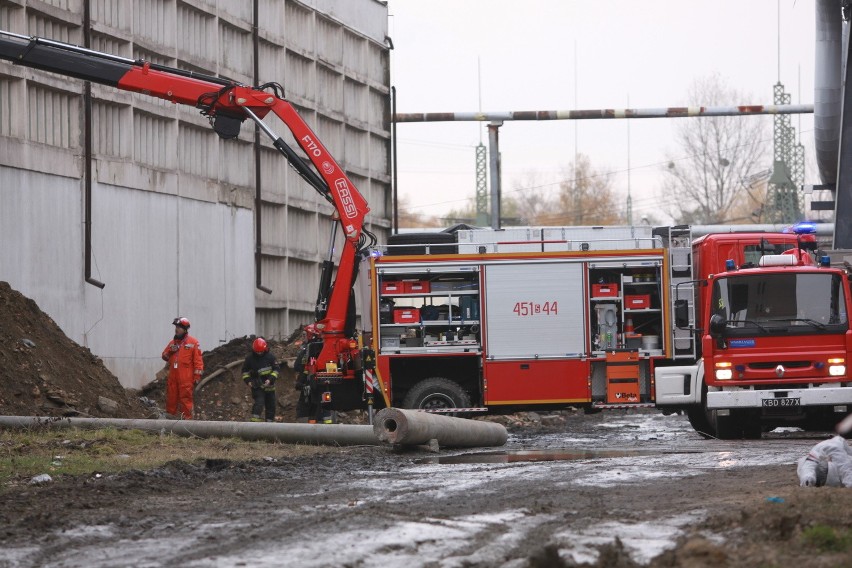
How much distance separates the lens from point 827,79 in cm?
3425

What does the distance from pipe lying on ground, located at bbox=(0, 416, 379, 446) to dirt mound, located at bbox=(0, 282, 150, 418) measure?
1.93 meters

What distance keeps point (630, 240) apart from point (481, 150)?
54.7 metres

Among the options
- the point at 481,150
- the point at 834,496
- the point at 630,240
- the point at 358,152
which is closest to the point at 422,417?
the point at 630,240

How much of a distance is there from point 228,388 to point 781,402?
11.1 meters

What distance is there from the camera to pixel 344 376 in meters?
21.3

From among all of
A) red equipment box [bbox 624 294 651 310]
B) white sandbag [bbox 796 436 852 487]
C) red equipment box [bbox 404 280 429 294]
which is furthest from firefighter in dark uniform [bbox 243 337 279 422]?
white sandbag [bbox 796 436 852 487]

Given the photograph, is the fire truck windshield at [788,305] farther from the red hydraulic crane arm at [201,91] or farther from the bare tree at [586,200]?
the bare tree at [586,200]

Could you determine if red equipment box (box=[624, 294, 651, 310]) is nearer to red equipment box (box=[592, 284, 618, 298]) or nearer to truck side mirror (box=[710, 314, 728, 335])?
red equipment box (box=[592, 284, 618, 298])

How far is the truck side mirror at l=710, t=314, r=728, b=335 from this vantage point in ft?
61.5

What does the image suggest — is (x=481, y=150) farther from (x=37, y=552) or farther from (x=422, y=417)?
(x=37, y=552)

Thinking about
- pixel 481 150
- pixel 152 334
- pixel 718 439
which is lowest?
pixel 718 439

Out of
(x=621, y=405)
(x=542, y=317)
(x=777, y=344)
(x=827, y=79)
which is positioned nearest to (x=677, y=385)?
(x=621, y=405)

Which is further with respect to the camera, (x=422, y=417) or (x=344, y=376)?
(x=344, y=376)

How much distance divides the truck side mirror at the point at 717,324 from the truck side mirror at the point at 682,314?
0.52 meters
